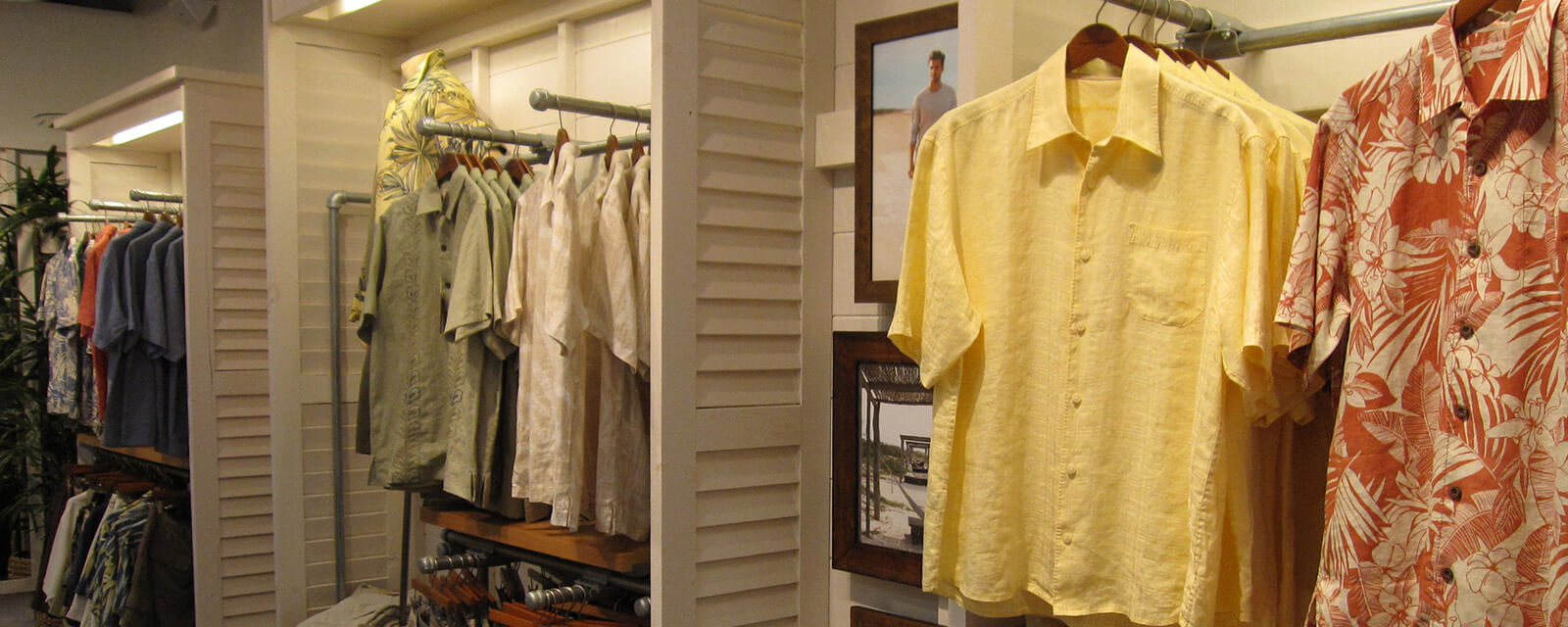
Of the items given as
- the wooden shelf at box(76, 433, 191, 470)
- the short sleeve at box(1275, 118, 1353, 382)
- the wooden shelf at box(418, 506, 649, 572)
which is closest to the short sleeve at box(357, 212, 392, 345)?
the wooden shelf at box(418, 506, 649, 572)

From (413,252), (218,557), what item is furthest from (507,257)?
(218,557)

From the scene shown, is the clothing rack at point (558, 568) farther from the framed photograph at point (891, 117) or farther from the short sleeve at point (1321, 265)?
the short sleeve at point (1321, 265)

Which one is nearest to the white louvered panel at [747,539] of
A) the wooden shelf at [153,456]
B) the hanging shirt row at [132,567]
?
the hanging shirt row at [132,567]

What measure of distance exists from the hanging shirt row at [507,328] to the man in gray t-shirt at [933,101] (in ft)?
2.09

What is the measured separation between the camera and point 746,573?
2.18 metres

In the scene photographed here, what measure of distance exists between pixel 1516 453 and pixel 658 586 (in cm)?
137

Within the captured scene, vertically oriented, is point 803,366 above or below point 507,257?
below

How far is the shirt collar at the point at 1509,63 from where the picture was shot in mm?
1115

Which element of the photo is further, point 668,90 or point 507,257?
point 507,257

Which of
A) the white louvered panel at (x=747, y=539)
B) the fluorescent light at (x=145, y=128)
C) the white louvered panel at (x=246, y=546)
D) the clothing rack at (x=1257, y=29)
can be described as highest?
the fluorescent light at (x=145, y=128)

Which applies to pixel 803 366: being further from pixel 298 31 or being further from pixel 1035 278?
pixel 298 31

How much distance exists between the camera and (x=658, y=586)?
2023 millimetres

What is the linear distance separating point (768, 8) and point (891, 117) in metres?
0.34

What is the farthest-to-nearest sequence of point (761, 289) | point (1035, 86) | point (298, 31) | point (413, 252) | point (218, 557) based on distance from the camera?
point (218, 557) → point (298, 31) → point (413, 252) → point (761, 289) → point (1035, 86)
